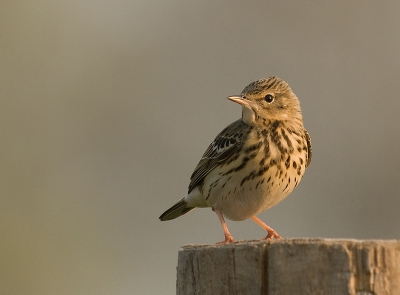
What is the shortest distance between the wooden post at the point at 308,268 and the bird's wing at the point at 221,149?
3.11 metres

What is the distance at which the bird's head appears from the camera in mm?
6883

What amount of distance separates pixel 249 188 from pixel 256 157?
0.33 meters

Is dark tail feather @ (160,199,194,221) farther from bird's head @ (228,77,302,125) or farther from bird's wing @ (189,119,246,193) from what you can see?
bird's head @ (228,77,302,125)

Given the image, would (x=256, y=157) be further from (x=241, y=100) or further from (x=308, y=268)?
Answer: (x=308, y=268)

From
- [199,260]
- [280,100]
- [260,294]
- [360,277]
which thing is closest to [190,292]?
[199,260]

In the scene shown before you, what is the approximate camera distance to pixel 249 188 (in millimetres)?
6594

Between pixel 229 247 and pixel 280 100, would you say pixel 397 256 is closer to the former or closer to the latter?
pixel 229 247

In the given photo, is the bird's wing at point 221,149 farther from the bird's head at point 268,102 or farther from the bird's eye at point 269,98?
the bird's eye at point 269,98

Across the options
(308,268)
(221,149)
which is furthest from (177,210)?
(308,268)

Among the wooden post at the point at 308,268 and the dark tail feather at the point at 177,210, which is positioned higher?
the dark tail feather at the point at 177,210

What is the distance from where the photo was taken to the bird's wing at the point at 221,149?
266 inches

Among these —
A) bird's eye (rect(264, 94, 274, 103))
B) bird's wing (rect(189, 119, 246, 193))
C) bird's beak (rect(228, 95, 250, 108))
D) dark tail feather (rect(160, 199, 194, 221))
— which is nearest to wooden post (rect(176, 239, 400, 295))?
bird's wing (rect(189, 119, 246, 193))

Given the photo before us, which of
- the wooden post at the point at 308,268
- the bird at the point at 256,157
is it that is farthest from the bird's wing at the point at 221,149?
the wooden post at the point at 308,268

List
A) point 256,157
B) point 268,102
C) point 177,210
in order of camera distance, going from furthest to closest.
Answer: point 177,210 < point 268,102 < point 256,157
